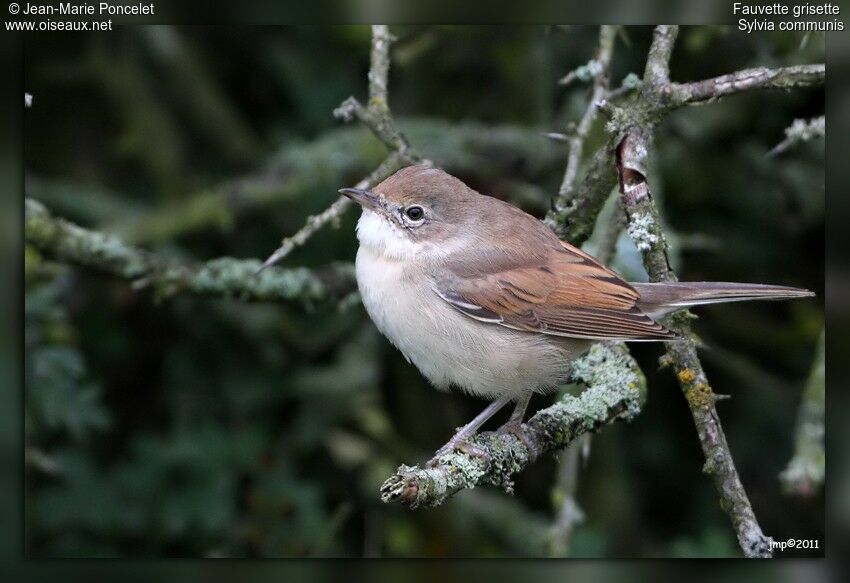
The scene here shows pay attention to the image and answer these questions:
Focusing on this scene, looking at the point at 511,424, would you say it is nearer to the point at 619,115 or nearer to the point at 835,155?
the point at 619,115

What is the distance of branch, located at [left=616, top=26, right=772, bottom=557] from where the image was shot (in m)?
3.46

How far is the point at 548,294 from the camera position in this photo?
173 inches

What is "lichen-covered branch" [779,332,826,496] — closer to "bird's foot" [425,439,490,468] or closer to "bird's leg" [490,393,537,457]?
"bird's leg" [490,393,537,457]

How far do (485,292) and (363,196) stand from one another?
→ 0.67 m

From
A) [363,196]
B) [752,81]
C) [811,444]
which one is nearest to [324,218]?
[363,196]

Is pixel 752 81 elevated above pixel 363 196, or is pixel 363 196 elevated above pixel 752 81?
pixel 752 81

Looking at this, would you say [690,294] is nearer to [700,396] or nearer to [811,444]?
[700,396]

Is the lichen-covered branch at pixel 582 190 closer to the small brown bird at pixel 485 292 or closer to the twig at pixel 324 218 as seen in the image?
the small brown bird at pixel 485 292

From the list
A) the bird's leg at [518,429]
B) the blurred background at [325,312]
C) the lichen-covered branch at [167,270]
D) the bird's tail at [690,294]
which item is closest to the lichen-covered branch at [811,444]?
the bird's tail at [690,294]

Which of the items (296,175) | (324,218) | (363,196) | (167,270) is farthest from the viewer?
(296,175)

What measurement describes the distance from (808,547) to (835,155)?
1631mm

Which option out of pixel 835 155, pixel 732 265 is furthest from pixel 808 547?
pixel 732 265

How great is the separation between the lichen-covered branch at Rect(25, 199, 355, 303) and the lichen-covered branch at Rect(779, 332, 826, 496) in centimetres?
239

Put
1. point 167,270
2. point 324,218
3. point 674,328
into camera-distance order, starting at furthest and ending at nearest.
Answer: point 167,270 < point 324,218 < point 674,328
